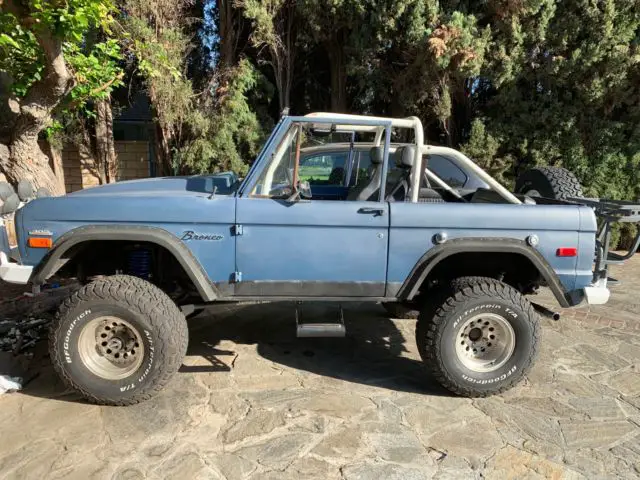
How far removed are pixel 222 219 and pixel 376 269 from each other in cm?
116

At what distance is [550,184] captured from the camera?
15.2 feet

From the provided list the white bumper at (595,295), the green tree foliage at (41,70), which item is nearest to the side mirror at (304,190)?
the white bumper at (595,295)

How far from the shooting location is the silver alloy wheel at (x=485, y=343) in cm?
352

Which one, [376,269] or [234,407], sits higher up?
[376,269]

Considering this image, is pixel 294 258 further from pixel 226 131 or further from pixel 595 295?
pixel 226 131

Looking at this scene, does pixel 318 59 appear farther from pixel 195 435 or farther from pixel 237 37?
pixel 195 435

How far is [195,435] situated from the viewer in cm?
307

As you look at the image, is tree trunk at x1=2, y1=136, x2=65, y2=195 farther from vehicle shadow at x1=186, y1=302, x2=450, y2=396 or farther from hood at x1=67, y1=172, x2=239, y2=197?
vehicle shadow at x1=186, y1=302, x2=450, y2=396

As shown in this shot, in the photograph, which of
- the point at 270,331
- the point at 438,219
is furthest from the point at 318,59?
the point at 438,219

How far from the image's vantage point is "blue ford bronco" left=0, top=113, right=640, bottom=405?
3.30 metres

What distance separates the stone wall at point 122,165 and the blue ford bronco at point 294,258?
902 cm

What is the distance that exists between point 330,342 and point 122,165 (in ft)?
31.6

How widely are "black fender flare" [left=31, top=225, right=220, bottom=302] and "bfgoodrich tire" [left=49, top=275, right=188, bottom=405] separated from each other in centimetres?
28

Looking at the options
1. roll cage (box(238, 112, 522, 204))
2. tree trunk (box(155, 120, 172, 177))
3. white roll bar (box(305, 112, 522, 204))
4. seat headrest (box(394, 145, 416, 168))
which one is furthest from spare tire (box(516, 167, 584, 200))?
tree trunk (box(155, 120, 172, 177))
